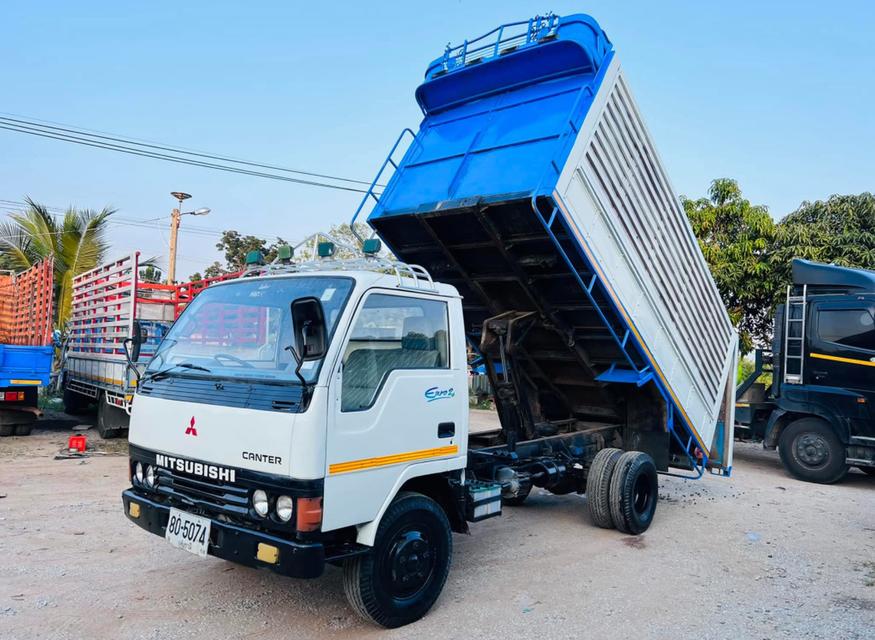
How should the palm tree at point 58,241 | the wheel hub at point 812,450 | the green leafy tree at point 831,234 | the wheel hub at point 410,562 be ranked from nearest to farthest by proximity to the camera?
the wheel hub at point 410,562 < the wheel hub at point 812,450 < the green leafy tree at point 831,234 < the palm tree at point 58,241

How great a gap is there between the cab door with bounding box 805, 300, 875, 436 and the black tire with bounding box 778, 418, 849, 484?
39cm

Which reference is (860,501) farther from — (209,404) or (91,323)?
(91,323)

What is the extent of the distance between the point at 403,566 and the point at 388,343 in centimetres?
138

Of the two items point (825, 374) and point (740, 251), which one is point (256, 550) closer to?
point (825, 374)

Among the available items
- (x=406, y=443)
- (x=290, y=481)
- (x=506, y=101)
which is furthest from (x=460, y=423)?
(x=506, y=101)

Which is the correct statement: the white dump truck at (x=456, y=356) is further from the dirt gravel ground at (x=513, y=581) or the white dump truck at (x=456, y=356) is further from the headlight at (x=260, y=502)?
the dirt gravel ground at (x=513, y=581)

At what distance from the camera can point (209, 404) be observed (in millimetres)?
3873

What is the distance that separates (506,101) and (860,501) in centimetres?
685

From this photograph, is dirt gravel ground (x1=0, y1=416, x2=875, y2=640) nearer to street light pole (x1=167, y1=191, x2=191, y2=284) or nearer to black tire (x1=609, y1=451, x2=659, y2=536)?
black tire (x1=609, y1=451, x2=659, y2=536)

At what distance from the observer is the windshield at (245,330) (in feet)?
12.8

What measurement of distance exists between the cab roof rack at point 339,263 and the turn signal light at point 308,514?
148cm

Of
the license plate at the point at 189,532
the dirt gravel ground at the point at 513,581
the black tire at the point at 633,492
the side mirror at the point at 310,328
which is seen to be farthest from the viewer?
the black tire at the point at 633,492

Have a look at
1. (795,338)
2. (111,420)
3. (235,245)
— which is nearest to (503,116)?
(795,338)

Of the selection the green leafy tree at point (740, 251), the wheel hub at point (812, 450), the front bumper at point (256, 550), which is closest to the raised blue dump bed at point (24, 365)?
the front bumper at point (256, 550)
